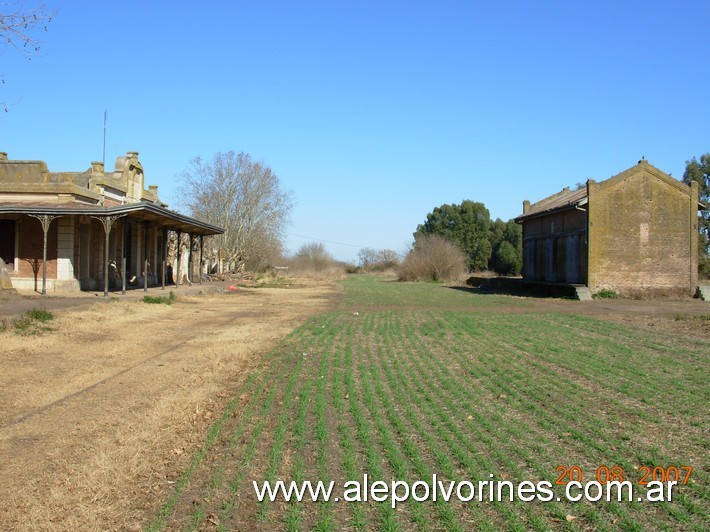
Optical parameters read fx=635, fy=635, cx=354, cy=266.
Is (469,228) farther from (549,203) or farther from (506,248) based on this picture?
(549,203)

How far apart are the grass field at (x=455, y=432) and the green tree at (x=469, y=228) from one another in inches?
2919

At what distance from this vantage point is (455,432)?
6566 millimetres

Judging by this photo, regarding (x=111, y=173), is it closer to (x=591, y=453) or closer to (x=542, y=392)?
(x=542, y=392)

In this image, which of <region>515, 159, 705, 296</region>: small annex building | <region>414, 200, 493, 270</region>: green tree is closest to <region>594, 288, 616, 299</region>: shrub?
<region>515, 159, 705, 296</region>: small annex building

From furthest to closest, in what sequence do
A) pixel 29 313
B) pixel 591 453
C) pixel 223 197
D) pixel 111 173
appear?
pixel 223 197, pixel 111 173, pixel 29 313, pixel 591 453

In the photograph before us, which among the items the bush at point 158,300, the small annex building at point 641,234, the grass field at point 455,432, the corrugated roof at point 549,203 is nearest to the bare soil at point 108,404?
the grass field at point 455,432

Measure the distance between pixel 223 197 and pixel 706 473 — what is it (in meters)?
56.0

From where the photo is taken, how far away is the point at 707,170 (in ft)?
198

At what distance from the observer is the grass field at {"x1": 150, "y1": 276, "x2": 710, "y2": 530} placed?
4.54 meters

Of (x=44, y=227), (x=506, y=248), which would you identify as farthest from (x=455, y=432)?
(x=506, y=248)

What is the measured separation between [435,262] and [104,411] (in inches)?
2307

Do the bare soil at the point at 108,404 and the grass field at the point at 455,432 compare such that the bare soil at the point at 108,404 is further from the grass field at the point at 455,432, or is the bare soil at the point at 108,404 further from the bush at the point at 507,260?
the bush at the point at 507,260

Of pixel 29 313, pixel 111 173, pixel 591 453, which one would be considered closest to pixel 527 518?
pixel 591 453
